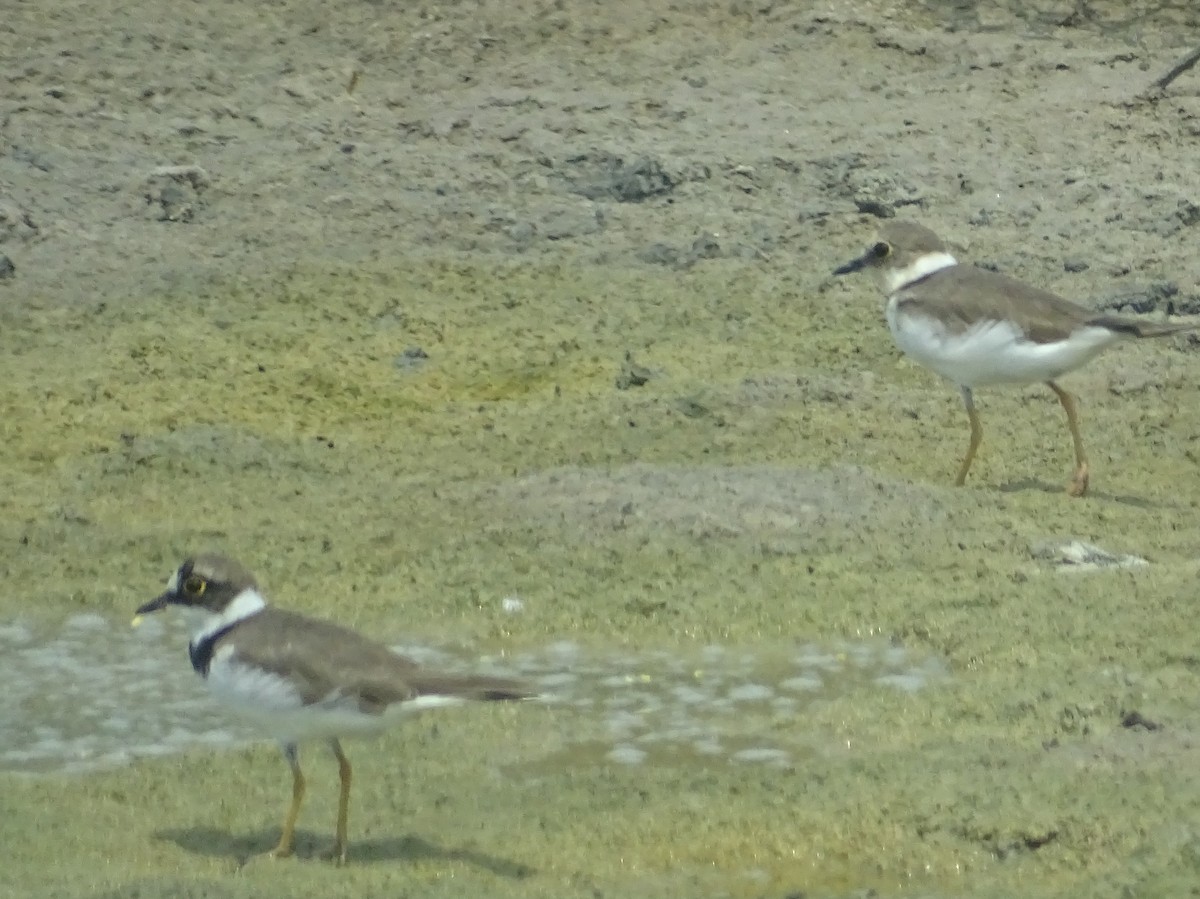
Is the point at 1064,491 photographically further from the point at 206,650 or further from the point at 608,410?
the point at 206,650

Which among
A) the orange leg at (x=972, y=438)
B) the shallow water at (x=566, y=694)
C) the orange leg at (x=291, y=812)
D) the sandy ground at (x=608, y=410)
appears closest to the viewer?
the orange leg at (x=291, y=812)

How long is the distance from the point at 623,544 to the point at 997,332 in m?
2.10

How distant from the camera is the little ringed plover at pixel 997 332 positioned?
9492mm

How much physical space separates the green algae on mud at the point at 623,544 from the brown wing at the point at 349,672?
0.44 meters

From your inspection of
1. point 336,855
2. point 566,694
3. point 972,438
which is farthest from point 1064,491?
point 336,855

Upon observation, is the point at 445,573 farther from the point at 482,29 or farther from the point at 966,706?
the point at 482,29

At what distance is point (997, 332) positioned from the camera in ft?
31.3

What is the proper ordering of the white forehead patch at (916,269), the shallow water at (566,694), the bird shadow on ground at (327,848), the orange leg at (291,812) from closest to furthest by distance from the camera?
the bird shadow on ground at (327,848) → the orange leg at (291,812) → the shallow water at (566,694) → the white forehead patch at (916,269)

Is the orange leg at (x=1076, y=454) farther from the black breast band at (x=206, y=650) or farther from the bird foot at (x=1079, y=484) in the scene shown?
the black breast band at (x=206, y=650)

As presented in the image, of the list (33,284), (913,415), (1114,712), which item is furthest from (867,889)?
(33,284)

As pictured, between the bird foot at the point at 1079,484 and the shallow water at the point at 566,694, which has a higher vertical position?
the shallow water at the point at 566,694

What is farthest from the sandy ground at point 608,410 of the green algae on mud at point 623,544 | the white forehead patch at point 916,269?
the white forehead patch at point 916,269

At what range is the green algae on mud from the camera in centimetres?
589

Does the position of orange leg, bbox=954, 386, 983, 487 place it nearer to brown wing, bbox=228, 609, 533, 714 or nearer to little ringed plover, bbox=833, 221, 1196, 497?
little ringed plover, bbox=833, 221, 1196, 497
